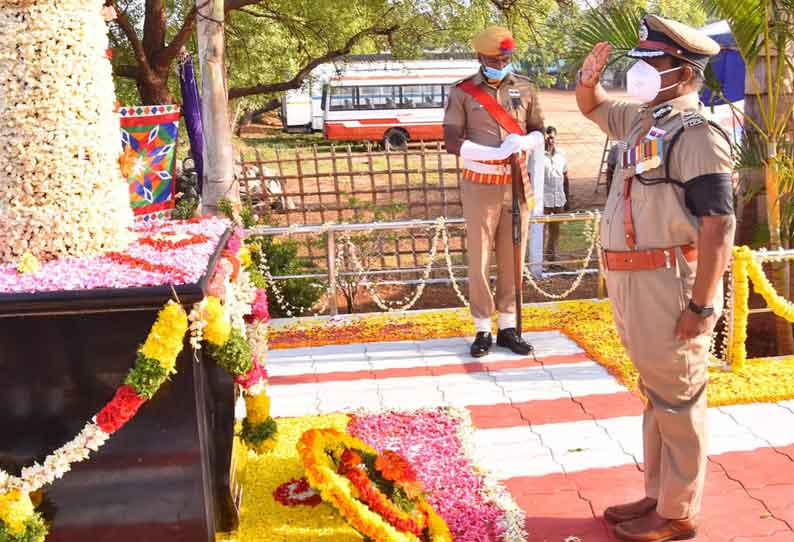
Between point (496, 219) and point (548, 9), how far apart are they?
5535mm

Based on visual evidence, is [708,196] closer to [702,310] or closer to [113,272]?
[702,310]

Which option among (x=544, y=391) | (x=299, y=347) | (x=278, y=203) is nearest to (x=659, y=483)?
(x=544, y=391)

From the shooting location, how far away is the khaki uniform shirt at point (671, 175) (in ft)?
10.0

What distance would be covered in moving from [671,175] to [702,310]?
508 mm

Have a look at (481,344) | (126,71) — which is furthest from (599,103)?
(126,71)

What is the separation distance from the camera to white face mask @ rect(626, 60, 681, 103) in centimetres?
326

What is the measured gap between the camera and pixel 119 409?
9.75 feet

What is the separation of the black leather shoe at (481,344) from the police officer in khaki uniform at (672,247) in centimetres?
238

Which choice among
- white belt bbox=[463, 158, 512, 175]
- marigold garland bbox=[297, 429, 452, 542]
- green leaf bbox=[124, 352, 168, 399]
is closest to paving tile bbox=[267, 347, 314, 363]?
white belt bbox=[463, 158, 512, 175]

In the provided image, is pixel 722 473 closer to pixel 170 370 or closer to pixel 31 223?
pixel 170 370

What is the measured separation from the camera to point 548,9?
1030 centimetres

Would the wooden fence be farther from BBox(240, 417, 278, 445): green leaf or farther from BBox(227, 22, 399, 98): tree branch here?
BBox(240, 417, 278, 445): green leaf

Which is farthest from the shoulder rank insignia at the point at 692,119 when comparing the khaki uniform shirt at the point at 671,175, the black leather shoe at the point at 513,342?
the black leather shoe at the point at 513,342

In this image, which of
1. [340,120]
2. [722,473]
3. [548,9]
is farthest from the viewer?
[340,120]
